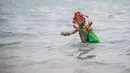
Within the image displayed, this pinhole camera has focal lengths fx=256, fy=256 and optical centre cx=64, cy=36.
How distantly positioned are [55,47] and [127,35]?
140 cm

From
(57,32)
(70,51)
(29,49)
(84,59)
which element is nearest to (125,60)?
(84,59)

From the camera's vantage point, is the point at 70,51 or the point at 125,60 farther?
the point at 70,51

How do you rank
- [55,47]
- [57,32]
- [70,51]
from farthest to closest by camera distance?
[57,32] → [55,47] → [70,51]

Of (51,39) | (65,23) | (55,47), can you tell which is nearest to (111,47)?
(55,47)

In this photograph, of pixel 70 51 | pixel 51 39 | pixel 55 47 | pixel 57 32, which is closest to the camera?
pixel 70 51

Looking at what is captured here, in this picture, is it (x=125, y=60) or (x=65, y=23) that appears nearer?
(x=125, y=60)

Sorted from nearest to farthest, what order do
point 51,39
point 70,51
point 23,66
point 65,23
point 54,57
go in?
point 23,66, point 54,57, point 70,51, point 51,39, point 65,23

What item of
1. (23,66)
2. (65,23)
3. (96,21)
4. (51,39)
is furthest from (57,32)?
(23,66)

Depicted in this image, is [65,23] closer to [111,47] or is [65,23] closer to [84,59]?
[111,47]

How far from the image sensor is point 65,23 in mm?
6141

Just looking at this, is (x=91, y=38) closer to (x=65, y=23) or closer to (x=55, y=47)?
(x=55, y=47)

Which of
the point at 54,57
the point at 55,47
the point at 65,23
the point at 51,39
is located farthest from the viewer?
the point at 65,23

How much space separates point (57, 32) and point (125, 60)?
205 cm

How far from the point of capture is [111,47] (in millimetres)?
3953
